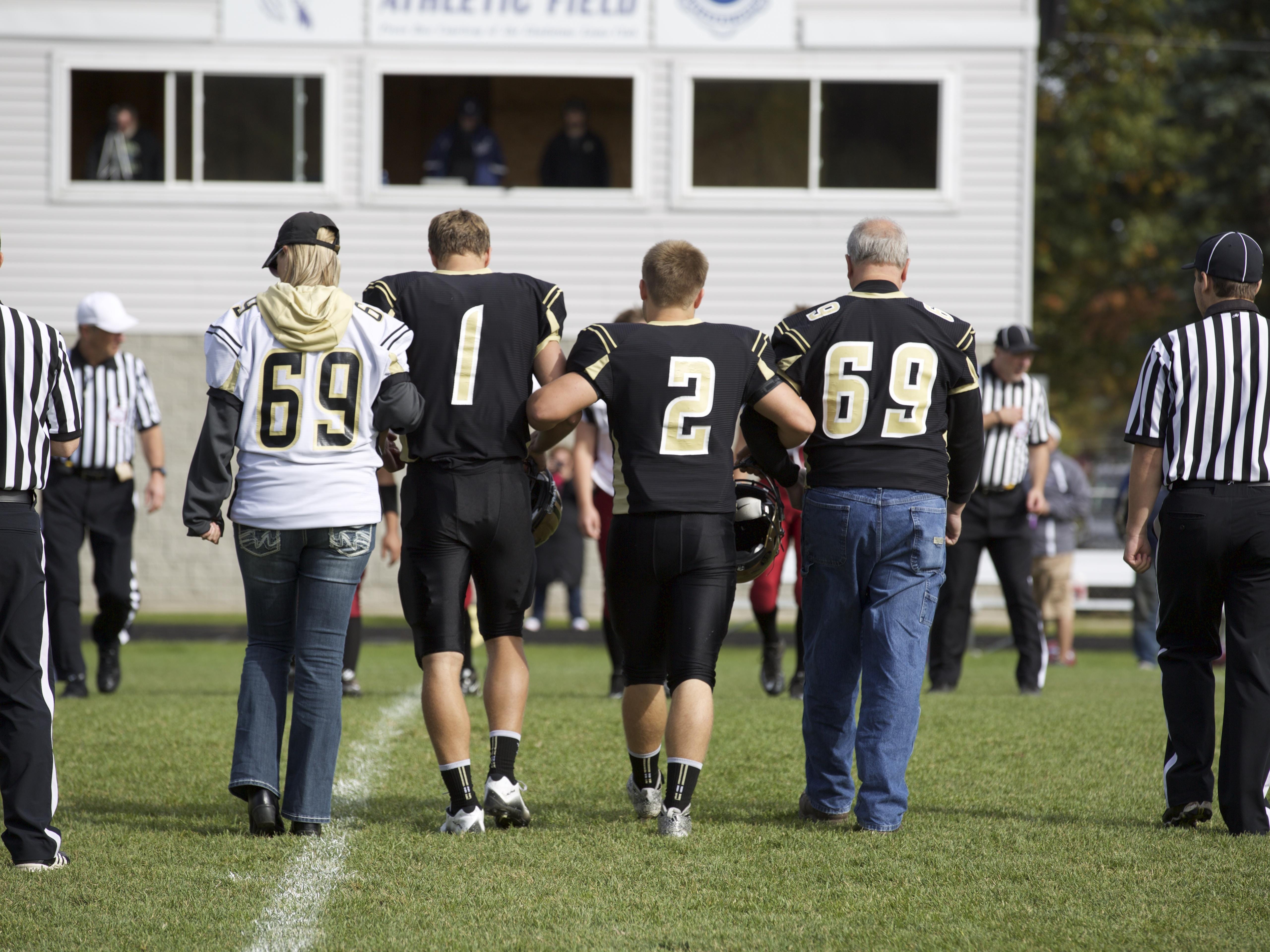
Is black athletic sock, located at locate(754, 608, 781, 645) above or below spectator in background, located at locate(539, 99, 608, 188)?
below

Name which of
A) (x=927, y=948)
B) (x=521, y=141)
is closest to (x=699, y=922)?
(x=927, y=948)

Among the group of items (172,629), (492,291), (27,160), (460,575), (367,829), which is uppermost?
(27,160)

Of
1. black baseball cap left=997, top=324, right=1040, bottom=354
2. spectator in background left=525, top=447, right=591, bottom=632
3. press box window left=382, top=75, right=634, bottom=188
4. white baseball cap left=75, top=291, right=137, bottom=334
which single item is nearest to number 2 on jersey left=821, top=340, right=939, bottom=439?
black baseball cap left=997, top=324, right=1040, bottom=354

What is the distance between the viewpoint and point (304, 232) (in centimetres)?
495

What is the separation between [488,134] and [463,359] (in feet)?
43.8

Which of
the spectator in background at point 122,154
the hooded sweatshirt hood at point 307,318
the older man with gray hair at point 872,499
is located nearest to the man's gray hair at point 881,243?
the older man with gray hair at point 872,499

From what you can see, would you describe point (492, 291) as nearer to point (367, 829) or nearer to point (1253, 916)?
point (367, 829)

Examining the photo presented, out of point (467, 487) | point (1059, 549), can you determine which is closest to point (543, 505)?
point (467, 487)

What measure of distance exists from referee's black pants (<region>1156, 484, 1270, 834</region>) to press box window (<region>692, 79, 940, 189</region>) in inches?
503

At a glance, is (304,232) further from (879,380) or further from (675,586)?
(879,380)

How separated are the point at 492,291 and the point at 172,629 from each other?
11.7 m

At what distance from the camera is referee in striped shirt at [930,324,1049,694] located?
9.39 m

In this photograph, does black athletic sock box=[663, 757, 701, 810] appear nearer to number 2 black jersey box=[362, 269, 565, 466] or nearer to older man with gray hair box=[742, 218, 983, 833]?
older man with gray hair box=[742, 218, 983, 833]

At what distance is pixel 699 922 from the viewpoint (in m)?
3.93
